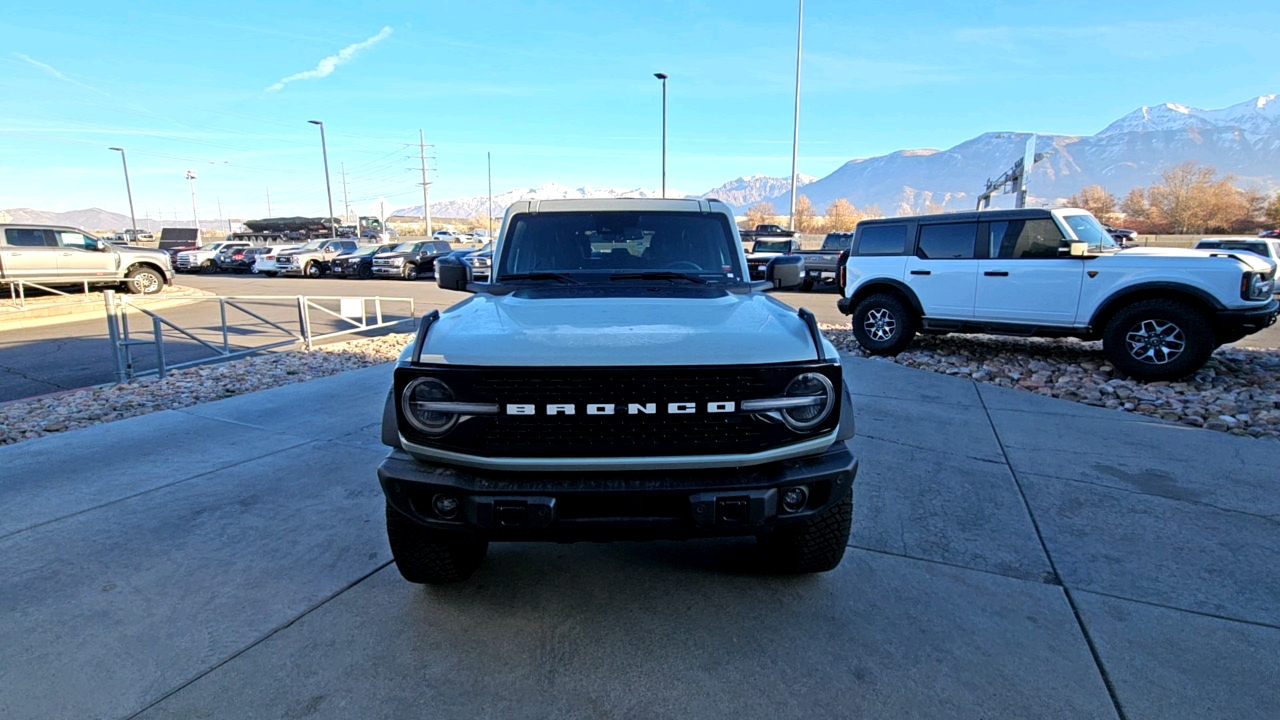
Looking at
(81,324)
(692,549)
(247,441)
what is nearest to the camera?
(692,549)

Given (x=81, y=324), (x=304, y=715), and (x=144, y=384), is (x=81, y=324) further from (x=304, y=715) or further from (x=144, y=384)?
(x=304, y=715)

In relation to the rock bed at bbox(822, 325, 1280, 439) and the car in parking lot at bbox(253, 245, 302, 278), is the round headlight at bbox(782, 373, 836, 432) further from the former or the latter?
the car in parking lot at bbox(253, 245, 302, 278)

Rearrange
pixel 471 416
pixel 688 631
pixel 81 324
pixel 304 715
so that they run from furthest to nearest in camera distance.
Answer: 1. pixel 81 324
2. pixel 688 631
3. pixel 471 416
4. pixel 304 715

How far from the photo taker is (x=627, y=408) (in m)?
2.38

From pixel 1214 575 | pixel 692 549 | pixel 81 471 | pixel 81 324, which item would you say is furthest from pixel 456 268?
pixel 81 324

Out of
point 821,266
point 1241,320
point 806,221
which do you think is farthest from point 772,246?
point 806,221

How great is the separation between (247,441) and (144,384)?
350 centimetres

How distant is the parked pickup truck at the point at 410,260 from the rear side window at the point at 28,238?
10.5 m

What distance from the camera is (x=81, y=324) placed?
1300 centimetres

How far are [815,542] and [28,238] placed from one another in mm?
22068

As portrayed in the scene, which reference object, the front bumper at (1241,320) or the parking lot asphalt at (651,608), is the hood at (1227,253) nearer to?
the front bumper at (1241,320)

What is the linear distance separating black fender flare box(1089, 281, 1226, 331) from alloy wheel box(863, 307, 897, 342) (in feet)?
7.81

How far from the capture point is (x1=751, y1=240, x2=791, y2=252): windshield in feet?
69.9

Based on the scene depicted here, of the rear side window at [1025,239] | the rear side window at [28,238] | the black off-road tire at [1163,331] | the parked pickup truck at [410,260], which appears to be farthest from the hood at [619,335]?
the parked pickup truck at [410,260]
